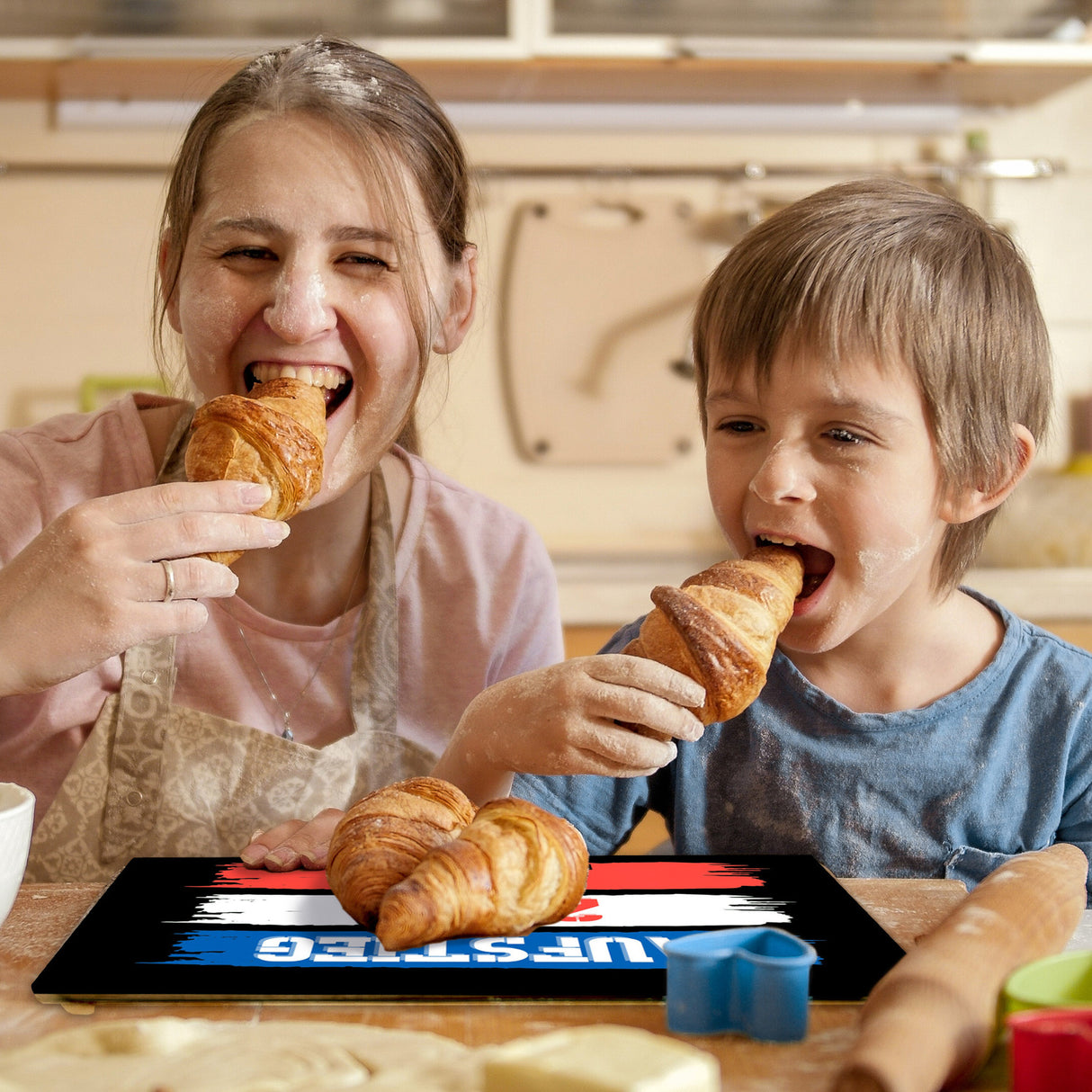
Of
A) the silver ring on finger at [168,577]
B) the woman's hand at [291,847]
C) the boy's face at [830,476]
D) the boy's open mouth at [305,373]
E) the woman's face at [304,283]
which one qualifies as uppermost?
the woman's face at [304,283]

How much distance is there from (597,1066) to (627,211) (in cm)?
275

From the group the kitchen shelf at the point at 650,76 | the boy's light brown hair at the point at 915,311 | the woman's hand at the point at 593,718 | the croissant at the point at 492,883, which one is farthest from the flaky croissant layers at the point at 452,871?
the kitchen shelf at the point at 650,76

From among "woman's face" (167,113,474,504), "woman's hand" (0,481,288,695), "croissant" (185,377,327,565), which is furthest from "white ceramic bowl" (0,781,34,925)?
"woman's face" (167,113,474,504)

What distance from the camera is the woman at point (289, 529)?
1284 millimetres

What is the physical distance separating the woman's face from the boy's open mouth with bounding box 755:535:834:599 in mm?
463

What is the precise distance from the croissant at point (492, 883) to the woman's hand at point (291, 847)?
0.57 ft

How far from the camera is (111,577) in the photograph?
1.02m

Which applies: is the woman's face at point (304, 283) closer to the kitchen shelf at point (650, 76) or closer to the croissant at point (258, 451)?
the croissant at point (258, 451)

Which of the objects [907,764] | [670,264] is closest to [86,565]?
[907,764]

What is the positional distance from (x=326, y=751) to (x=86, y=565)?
399 millimetres

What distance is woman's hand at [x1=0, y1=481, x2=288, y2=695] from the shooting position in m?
1.03

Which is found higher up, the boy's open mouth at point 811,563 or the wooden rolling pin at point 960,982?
the boy's open mouth at point 811,563

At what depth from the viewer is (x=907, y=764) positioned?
1.21m

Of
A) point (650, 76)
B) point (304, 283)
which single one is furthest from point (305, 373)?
point (650, 76)
